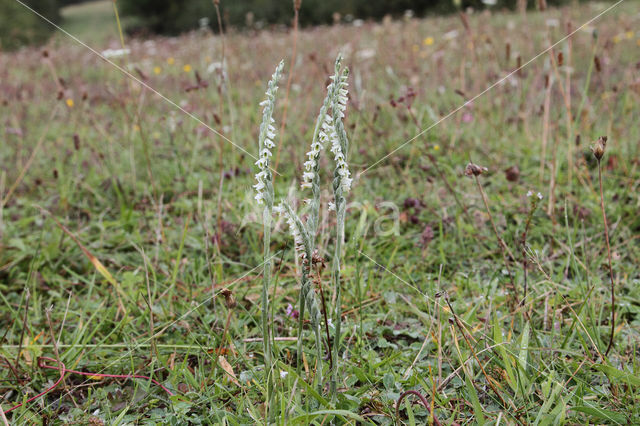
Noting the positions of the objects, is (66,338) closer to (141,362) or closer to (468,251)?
(141,362)

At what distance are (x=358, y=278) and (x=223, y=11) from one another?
2086 centimetres

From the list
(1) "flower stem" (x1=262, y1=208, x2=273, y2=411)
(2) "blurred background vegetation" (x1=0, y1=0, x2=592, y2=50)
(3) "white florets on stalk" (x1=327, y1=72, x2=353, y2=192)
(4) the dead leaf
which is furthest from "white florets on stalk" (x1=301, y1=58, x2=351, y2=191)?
(2) "blurred background vegetation" (x1=0, y1=0, x2=592, y2=50)

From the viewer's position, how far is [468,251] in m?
2.07

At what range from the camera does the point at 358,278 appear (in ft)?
4.88

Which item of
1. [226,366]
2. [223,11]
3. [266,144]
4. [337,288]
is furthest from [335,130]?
[223,11]

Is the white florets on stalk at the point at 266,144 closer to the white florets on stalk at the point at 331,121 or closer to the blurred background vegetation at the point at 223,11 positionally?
the white florets on stalk at the point at 331,121

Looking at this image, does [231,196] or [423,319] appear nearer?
[423,319]

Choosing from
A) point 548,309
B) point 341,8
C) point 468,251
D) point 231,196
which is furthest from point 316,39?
point 341,8

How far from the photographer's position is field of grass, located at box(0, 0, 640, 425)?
1256 mm

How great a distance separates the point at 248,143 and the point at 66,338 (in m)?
1.95

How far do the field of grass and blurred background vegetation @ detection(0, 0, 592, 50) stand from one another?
466 inches

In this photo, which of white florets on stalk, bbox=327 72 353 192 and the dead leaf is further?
the dead leaf

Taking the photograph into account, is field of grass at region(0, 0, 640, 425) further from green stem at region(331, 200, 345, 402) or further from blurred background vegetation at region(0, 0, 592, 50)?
blurred background vegetation at region(0, 0, 592, 50)

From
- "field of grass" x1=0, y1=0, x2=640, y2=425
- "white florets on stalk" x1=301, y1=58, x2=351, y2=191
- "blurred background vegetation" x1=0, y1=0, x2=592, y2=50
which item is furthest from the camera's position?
"blurred background vegetation" x1=0, y1=0, x2=592, y2=50
